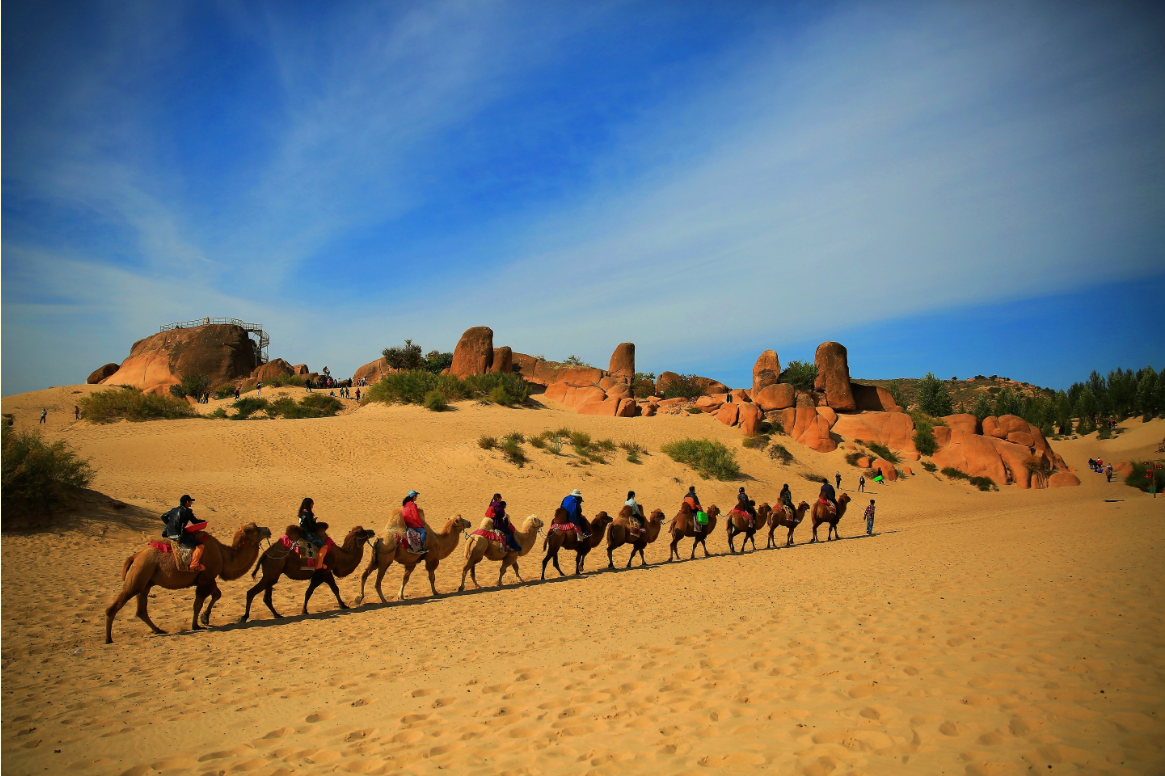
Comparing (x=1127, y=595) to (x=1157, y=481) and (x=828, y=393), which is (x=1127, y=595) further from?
(x=828, y=393)

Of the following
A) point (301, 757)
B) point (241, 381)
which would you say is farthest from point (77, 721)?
point (241, 381)

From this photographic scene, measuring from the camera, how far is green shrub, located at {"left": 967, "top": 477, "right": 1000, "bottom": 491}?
30.4 meters

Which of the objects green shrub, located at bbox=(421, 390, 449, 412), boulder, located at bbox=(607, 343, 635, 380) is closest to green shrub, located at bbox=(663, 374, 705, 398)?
boulder, located at bbox=(607, 343, 635, 380)

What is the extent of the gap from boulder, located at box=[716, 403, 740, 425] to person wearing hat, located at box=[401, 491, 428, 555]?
26.5 metres

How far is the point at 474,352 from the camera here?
42.3 metres

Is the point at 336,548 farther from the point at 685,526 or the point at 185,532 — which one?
the point at 685,526

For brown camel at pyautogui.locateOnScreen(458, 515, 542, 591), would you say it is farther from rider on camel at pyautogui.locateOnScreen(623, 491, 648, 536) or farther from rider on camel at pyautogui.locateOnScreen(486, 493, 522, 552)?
rider on camel at pyautogui.locateOnScreen(623, 491, 648, 536)

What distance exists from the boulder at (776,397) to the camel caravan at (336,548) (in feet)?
69.4

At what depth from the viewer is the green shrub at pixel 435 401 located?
111 ft

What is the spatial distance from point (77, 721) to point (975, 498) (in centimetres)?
3272

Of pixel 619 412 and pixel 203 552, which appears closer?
pixel 203 552

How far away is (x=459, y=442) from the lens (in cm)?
2753

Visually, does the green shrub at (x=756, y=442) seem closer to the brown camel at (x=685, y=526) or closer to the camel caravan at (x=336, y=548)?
the camel caravan at (x=336, y=548)

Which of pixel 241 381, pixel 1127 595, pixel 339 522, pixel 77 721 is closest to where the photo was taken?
pixel 77 721
